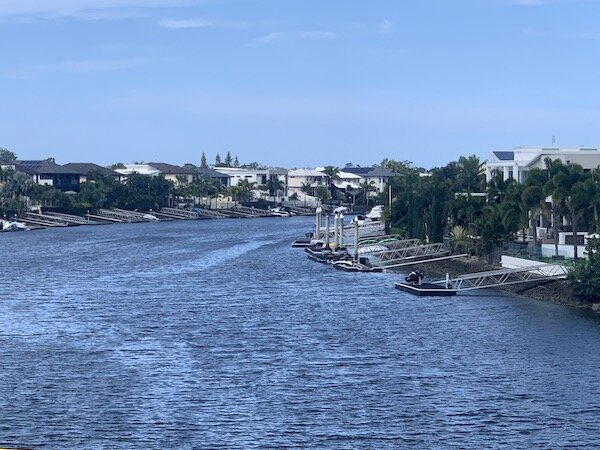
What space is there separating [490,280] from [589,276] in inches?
547

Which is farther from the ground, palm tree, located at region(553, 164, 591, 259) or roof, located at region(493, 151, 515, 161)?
roof, located at region(493, 151, 515, 161)

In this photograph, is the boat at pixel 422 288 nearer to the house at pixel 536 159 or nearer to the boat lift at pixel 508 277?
the boat lift at pixel 508 277

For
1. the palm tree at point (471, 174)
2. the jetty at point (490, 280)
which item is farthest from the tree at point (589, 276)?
the palm tree at point (471, 174)

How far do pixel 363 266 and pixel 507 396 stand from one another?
51.0 m

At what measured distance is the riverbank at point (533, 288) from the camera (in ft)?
217

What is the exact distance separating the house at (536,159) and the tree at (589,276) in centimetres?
2944

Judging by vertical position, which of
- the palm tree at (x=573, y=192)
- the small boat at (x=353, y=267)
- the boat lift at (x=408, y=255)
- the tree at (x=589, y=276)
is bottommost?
the small boat at (x=353, y=267)

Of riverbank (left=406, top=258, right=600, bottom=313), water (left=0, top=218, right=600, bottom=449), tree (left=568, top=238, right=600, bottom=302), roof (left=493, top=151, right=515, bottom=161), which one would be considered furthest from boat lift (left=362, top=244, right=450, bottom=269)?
roof (left=493, top=151, right=515, bottom=161)

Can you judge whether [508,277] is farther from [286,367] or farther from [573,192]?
[286,367]

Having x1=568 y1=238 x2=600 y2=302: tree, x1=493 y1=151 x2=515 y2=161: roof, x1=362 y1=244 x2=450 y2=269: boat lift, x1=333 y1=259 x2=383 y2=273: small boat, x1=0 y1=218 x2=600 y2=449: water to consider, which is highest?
x1=493 y1=151 x2=515 y2=161: roof

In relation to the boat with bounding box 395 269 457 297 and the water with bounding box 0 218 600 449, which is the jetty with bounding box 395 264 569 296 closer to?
the boat with bounding box 395 269 457 297

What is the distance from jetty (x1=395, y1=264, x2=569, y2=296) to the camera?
73000mm

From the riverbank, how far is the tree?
50cm

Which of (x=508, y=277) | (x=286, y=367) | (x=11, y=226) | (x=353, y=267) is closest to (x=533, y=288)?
(x=508, y=277)
